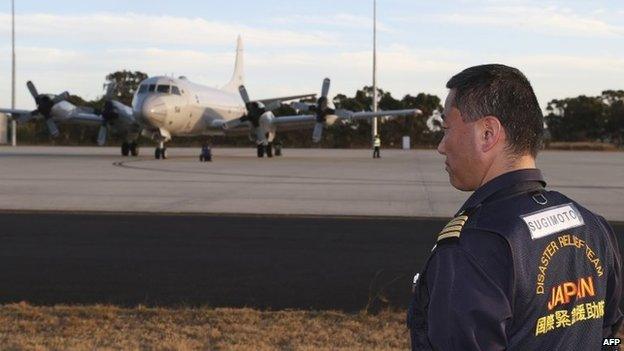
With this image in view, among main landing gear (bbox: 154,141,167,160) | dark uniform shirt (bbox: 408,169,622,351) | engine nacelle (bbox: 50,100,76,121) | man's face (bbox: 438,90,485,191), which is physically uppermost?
engine nacelle (bbox: 50,100,76,121)

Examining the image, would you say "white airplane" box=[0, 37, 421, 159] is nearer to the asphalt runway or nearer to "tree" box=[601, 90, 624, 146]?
the asphalt runway

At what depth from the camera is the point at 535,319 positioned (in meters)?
2.05

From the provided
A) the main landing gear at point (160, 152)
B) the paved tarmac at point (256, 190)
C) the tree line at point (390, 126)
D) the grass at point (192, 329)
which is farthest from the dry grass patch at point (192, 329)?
the tree line at point (390, 126)

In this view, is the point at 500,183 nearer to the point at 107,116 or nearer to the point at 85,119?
the point at 107,116

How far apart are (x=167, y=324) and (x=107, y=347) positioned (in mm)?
854

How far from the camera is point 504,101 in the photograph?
220cm

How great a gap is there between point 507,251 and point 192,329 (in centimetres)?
567

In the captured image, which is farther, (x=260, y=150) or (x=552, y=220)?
(x=260, y=150)

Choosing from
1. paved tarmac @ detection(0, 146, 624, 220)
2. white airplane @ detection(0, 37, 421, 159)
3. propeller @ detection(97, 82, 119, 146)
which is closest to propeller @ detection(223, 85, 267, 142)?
white airplane @ detection(0, 37, 421, 159)

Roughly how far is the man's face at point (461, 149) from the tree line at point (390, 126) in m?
81.4

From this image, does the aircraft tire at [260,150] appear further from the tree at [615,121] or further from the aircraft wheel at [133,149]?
the tree at [615,121]

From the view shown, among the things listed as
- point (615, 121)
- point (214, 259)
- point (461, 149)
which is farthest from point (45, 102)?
point (615, 121)

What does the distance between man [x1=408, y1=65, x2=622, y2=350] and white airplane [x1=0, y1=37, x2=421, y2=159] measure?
39318 mm

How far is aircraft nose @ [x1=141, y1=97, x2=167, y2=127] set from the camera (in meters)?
40.7
